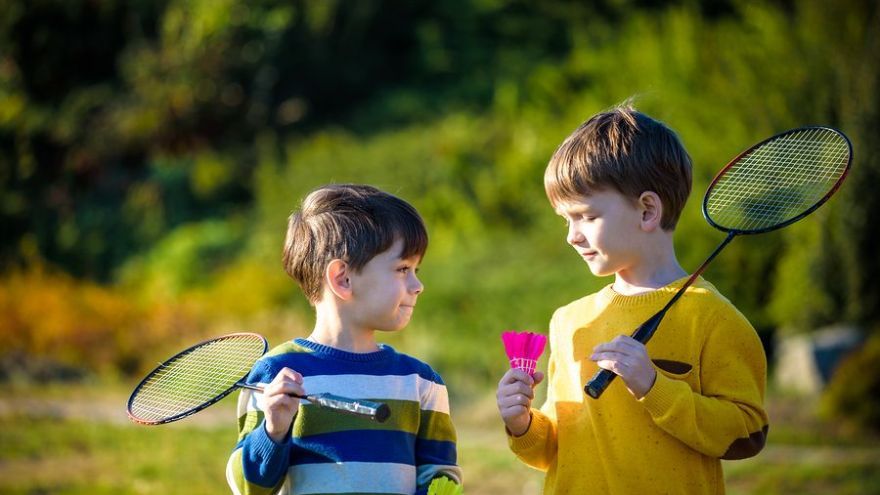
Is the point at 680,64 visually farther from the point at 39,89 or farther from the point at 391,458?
the point at 391,458

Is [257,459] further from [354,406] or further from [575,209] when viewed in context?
[575,209]

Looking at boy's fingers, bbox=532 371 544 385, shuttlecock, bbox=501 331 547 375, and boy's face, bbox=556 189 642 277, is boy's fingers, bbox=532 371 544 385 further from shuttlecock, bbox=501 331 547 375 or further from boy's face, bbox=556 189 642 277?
boy's face, bbox=556 189 642 277

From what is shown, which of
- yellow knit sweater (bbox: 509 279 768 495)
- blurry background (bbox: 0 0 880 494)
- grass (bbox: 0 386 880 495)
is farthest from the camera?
blurry background (bbox: 0 0 880 494)

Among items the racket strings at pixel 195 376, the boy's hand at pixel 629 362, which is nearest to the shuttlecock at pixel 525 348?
the boy's hand at pixel 629 362

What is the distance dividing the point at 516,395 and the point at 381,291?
1.40 ft

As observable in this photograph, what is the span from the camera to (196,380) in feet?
10.1

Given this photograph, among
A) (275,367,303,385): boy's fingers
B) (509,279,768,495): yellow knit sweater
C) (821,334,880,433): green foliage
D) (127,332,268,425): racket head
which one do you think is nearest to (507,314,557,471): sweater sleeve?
(509,279,768,495): yellow knit sweater

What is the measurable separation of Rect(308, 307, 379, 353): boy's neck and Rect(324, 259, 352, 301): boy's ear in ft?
0.21

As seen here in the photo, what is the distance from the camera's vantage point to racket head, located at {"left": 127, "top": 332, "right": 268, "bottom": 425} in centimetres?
296

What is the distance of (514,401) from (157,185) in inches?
447

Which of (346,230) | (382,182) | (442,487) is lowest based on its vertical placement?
(442,487)

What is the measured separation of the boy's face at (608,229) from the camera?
2938mm

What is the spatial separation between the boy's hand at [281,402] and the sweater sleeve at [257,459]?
3 cm

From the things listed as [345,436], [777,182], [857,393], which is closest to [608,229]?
[777,182]
